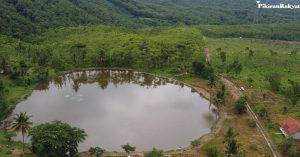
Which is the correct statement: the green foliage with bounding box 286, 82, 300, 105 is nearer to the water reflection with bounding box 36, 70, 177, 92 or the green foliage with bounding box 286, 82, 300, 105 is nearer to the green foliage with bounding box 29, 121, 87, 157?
the water reflection with bounding box 36, 70, 177, 92

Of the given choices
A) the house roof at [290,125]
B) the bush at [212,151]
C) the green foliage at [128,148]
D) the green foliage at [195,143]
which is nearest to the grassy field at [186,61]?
the bush at [212,151]

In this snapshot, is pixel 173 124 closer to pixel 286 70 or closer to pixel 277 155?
pixel 277 155

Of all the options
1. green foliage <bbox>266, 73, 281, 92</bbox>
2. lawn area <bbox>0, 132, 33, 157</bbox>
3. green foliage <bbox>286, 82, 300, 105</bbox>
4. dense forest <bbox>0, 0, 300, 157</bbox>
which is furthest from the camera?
green foliage <bbox>266, 73, 281, 92</bbox>

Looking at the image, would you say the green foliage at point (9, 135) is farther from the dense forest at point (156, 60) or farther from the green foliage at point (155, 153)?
the green foliage at point (155, 153)

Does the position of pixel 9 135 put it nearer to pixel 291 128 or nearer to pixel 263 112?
pixel 263 112

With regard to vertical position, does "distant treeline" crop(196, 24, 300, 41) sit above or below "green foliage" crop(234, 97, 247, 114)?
above

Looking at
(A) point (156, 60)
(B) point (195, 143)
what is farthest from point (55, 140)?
(A) point (156, 60)

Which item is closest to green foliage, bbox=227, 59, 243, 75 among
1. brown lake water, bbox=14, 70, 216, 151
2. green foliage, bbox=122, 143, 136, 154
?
brown lake water, bbox=14, 70, 216, 151
